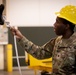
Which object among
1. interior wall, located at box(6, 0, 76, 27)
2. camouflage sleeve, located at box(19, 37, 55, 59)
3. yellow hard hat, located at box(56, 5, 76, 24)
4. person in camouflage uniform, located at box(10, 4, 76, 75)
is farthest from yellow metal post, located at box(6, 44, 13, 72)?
yellow hard hat, located at box(56, 5, 76, 24)

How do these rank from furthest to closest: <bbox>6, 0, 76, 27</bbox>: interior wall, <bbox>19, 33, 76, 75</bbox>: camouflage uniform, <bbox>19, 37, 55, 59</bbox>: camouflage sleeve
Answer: <bbox>6, 0, 76, 27</bbox>: interior wall → <bbox>19, 37, 55, 59</bbox>: camouflage sleeve → <bbox>19, 33, 76, 75</bbox>: camouflage uniform

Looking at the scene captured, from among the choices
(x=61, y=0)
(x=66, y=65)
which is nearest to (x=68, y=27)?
(x=66, y=65)

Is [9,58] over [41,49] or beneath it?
beneath

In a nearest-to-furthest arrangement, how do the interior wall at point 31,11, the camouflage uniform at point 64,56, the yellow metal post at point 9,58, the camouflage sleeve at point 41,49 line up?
the camouflage uniform at point 64,56, the camouflage sleeve at point 41,49, the yellow metal post at point 9,58, the interior wall at point 31,11

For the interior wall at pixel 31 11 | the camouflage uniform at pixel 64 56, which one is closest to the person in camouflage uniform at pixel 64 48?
the camouflage uniform at pixel 64 56

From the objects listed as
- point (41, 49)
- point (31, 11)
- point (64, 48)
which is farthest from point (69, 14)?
point (31, 11)

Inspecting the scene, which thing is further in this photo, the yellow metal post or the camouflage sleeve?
the yellow metal post

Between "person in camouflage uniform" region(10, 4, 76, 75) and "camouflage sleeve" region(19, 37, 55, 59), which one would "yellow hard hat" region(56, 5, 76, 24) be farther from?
"camouflage sleeve" region(19, 37, 55, 59)

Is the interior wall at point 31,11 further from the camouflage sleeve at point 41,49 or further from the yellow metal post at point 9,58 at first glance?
the camouflage sleeve at point 41,49

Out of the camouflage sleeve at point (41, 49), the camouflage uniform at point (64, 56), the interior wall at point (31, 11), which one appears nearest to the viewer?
the camouflage uniform at point (64, 56)

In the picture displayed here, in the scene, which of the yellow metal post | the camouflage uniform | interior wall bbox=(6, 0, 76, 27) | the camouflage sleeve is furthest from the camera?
interior wall bbox=(6, 0, 76, 27)

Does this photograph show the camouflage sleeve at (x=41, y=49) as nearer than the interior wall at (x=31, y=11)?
Yes

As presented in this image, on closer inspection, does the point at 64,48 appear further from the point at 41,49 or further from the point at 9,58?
the point at 9,58

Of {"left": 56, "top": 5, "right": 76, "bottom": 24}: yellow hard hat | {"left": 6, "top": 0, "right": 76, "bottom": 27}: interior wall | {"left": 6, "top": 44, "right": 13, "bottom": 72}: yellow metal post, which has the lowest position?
{"left": 6, "top": 44, "right": 13, "bottom": 72}: yellow metal post
